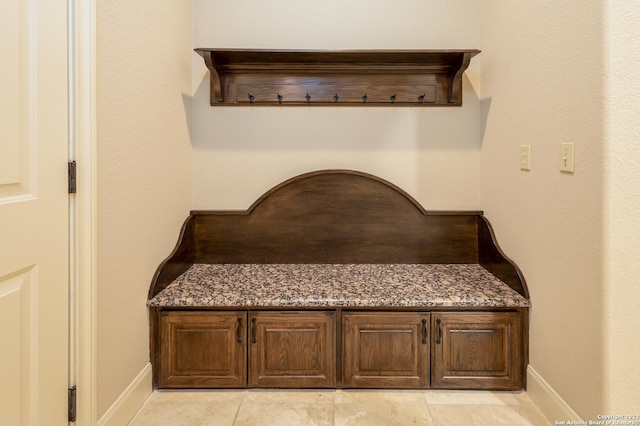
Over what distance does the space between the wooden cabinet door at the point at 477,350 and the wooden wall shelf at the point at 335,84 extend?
1276 millimetres

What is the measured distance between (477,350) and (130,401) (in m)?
1.56

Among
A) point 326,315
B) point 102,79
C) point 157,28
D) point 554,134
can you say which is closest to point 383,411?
point 326,315

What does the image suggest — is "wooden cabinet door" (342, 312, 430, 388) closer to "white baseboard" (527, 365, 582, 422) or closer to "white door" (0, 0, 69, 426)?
"white baseboard" (527, 365, 582, 422)

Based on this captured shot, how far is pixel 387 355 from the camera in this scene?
2.01 m

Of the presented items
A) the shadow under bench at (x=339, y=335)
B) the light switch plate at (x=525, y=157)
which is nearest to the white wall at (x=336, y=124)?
the light switch plate at (x=525, y=157)

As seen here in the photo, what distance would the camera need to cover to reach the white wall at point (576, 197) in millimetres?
1395

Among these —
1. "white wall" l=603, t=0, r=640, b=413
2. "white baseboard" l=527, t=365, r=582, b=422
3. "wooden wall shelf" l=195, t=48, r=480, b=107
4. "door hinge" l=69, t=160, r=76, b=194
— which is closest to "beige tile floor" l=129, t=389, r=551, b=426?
"white baseboard" l=527, t=365, r=582, b=422

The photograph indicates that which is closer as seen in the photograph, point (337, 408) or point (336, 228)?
point (337, 408)

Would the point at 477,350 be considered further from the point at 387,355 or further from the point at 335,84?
the point at 335,84

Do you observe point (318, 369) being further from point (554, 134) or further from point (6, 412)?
point (554, 134)

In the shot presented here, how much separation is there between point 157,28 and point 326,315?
1.58m

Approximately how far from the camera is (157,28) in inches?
80.2

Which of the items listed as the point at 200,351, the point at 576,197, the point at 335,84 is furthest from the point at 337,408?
the point at 335,84

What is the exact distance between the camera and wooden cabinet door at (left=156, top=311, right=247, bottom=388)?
2.00m
